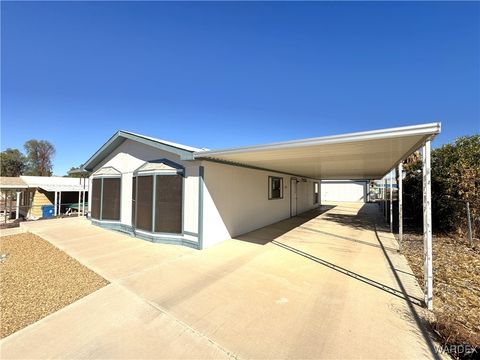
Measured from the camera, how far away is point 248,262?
5234 mm

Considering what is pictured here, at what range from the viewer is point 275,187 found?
10.9m

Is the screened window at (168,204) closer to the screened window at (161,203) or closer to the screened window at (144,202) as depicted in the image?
the screened window at (161,203)

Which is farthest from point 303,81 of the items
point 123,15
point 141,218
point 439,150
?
point 141,218

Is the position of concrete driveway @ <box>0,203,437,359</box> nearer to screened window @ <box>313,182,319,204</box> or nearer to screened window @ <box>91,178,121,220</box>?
screened window @ <box>91,178,121,220</box>

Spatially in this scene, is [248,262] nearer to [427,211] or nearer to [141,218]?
[427,211]

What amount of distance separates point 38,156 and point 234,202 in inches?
2088

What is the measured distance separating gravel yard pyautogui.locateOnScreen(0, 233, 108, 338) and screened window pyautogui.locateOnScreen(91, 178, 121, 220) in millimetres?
2642

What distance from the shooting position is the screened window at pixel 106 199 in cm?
870

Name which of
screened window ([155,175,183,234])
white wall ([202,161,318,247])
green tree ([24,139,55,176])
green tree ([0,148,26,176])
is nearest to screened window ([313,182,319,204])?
white wall ([202,161,318,247])

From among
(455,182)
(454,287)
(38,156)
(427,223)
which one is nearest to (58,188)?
(427,223)

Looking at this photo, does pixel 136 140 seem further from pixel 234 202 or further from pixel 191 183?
pixel 234 202

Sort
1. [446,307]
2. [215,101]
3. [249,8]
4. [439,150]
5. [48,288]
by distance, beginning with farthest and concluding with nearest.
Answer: [215,101] → [439,150] → [249,8] → [48,288] → [446,307]

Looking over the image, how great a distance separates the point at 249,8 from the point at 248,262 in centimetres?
763

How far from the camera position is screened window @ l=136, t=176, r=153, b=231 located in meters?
7.02
